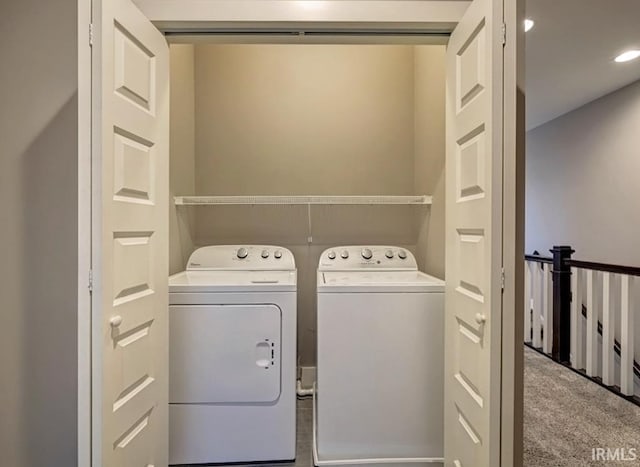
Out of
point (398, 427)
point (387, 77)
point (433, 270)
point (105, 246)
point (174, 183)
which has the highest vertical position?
point (387, 77)

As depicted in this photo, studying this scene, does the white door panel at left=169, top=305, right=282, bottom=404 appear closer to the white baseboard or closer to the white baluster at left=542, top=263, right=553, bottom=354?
the white baseboard

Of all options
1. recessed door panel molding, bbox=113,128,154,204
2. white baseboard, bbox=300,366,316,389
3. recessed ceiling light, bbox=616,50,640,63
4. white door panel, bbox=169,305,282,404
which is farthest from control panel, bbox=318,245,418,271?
recessed ceiling light, bbox=616,50,640,63

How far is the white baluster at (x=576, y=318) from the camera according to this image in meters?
2.95

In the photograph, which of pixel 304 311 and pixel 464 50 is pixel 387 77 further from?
pixel 304 311

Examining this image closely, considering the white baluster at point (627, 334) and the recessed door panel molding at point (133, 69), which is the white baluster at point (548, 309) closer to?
the white baluster at point (627, 334)

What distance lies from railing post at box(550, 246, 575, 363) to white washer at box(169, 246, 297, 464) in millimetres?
2752

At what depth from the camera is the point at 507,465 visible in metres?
A: 1.06

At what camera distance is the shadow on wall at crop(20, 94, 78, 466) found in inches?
55.6

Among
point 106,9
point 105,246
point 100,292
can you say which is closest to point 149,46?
point 106,9

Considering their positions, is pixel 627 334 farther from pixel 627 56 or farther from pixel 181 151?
pixel 181 151

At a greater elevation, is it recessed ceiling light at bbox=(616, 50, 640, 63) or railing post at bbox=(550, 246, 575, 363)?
recessed ceiling light at bbox=(616, 50, 640, 63)

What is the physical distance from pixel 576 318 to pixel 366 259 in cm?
216

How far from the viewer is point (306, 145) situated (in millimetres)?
2611

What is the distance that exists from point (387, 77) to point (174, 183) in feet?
5.87
